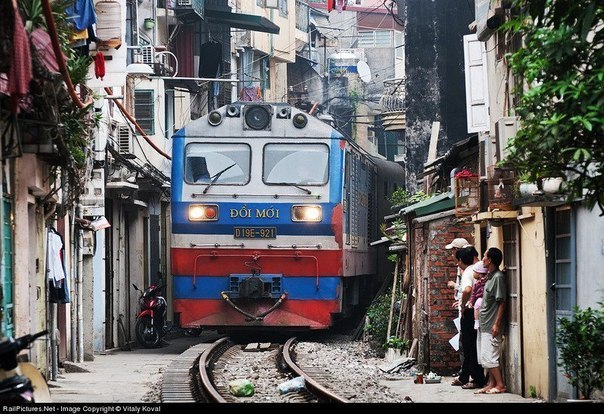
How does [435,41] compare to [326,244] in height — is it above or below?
above

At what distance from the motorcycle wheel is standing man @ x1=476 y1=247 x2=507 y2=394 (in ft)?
35.8

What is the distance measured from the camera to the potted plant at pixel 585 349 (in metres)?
11.5

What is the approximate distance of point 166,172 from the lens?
33.4 metres

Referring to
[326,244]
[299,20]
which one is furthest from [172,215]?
[299,20]

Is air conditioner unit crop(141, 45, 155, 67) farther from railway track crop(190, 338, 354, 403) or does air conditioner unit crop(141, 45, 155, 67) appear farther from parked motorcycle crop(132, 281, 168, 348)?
railway track crop(190, 338, 354, 403)

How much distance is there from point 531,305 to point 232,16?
25116mm

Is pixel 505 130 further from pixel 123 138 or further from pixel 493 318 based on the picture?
pixel 123 138

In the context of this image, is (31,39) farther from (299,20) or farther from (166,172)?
(299,20)

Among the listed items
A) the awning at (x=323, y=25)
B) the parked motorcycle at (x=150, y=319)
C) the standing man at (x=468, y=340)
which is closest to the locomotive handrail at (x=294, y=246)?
the parked motorcycle at (x=150, y=319)

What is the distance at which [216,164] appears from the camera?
73.7ft

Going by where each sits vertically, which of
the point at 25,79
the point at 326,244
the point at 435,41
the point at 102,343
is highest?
the point at 435,41

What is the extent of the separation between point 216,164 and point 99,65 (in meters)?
5.39

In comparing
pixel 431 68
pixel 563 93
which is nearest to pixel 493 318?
pixel 563 93

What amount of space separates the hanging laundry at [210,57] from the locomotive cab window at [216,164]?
14.6 metres
